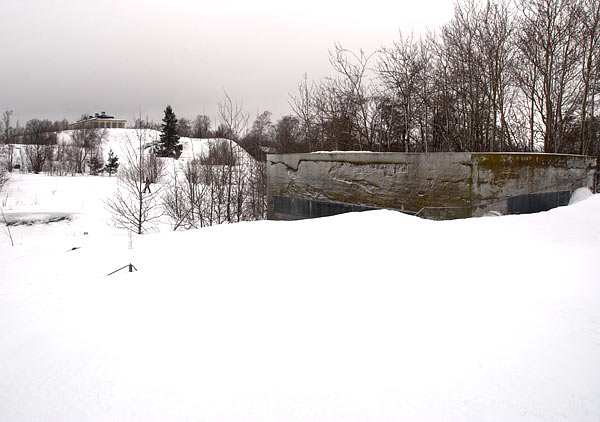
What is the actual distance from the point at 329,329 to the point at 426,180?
3.85m

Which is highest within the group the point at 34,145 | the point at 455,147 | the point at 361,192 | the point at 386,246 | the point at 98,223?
the point at 34,145

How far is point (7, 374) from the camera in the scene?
87.4 inches

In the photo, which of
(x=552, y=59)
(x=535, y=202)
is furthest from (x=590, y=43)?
(x=535, y=202)

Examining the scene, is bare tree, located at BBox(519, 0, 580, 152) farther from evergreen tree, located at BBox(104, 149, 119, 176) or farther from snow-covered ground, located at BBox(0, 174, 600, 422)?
evergreen tree, located at BBox(104, 149, 119, 176)

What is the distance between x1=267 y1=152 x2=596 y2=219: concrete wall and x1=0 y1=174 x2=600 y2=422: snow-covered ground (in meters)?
0.94

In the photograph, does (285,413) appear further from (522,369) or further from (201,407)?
(522,369)

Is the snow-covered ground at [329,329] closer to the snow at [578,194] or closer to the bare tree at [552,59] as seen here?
the snow at [578,194]

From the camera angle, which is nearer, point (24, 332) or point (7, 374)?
point (7, 374)

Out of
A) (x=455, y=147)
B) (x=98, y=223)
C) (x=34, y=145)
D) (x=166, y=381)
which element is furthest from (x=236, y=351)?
(x=34, y=145)

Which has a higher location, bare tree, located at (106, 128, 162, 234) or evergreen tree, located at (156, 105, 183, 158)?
evergreen tree, located at (156, 105, 183, 158)

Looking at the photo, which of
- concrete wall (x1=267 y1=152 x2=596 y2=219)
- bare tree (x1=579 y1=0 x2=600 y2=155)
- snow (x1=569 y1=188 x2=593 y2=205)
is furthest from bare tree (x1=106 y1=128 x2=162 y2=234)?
bare tree (x1=579 y1=0 x2=600 y2=155)

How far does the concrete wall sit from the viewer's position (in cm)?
532

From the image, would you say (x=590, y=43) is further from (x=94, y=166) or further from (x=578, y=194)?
(x=94, y=166)

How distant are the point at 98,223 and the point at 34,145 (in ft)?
134
